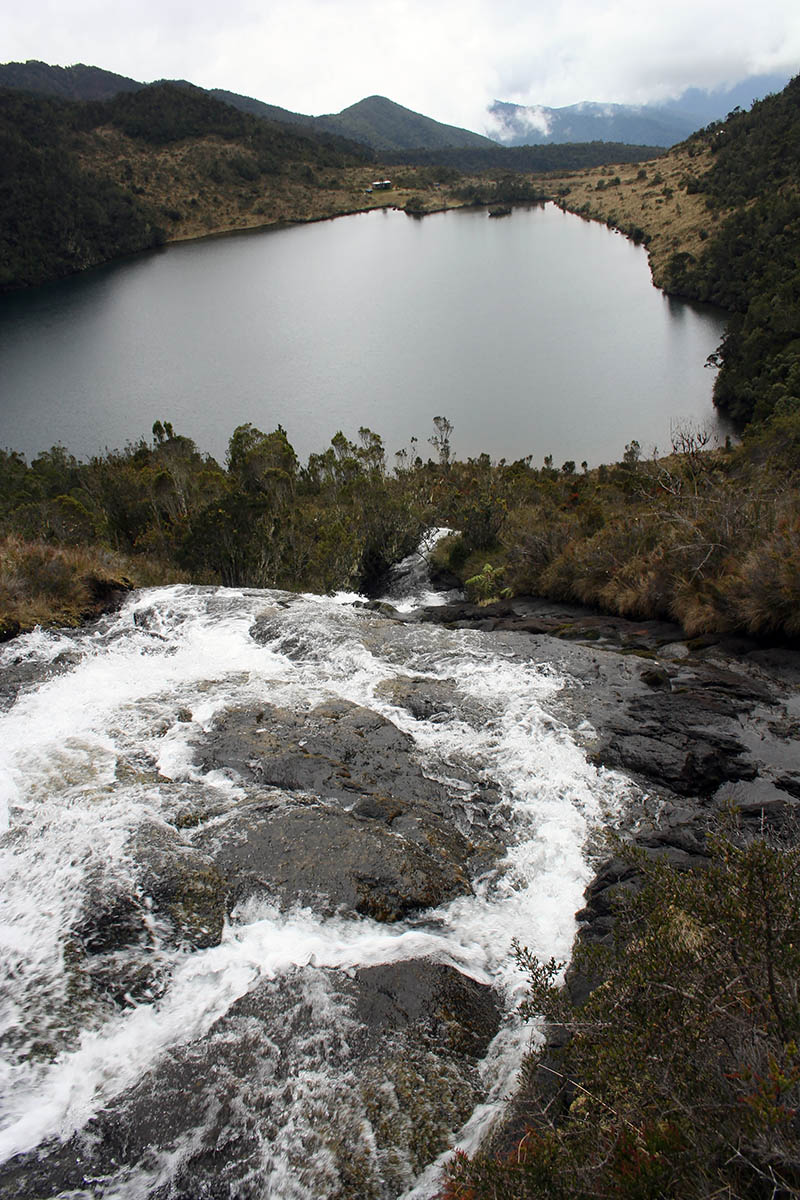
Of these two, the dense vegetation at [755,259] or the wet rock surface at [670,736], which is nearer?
the wet rock surface at [670,736]

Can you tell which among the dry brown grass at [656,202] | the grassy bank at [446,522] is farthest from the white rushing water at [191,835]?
the dry brown grass at [656,202]

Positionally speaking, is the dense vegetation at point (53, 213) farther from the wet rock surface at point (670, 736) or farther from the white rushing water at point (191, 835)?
the wet rock surface at point (670, 736)

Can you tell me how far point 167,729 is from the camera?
35.8 ft

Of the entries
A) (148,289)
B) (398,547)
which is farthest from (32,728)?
(148,289)

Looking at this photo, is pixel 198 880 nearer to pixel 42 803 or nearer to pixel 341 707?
pixel 42 803

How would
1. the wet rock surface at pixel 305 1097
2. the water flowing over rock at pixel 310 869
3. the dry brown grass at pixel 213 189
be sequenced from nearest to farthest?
1. the wet rock surface at pixel 305 1097
2. the water flowing over rock at pixel 310 869
3. the dry brown grass at pixel 213 189

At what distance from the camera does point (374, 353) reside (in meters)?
60.2

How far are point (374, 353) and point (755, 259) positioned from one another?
34.9 metres

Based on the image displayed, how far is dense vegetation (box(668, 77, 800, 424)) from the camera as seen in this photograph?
138ft

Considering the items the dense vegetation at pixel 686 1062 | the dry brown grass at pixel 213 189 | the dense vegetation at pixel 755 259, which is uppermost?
the dry brown grass at pixel 213 189

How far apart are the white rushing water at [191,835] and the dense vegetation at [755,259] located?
31.9 m

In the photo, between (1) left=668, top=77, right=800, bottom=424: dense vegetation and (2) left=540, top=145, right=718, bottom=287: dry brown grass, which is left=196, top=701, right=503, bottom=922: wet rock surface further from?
(2) left=540, top=145, right=718, bottom=287: dry brown grass

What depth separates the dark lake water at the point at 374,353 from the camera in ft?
153

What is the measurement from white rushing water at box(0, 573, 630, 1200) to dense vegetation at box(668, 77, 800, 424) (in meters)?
31.9
